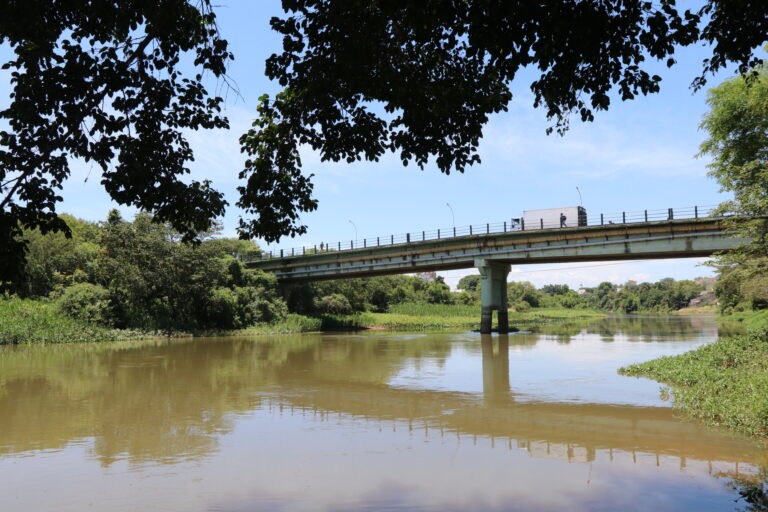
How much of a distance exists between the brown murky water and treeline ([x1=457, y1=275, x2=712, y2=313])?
9606 cm

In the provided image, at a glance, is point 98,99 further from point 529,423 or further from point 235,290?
point 235,290

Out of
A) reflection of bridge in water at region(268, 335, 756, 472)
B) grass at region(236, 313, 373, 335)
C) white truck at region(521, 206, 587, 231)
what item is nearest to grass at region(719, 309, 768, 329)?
white truck at region(521, 206, 587, 231)

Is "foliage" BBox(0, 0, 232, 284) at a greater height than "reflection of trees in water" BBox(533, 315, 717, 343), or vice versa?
"foliage" BBox(0, 0, 232, 284)

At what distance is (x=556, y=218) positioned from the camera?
140ft

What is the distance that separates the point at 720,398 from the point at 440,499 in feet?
25.9

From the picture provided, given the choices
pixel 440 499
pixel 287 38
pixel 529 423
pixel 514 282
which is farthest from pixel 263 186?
pixel 514 282

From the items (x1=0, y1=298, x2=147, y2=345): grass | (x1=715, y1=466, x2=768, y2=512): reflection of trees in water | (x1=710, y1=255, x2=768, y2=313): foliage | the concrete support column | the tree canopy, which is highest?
the tree canopy

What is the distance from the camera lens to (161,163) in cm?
789

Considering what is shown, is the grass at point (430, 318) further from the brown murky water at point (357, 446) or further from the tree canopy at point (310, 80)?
the tree canopy at point (310, 80)

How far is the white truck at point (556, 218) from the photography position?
41688mm

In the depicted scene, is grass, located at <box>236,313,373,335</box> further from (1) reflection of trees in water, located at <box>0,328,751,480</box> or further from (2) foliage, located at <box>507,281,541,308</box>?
(2) foliage, located at <box>507,281,541,308</box>

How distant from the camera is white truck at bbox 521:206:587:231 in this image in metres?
41.7

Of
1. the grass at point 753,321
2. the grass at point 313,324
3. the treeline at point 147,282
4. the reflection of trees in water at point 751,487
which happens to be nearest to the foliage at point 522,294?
the grass at point 753,321

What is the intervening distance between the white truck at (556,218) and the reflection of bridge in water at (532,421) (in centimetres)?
2843
